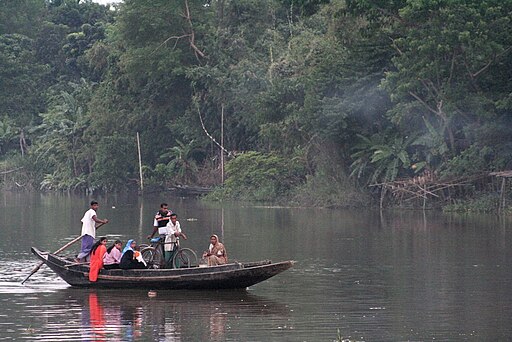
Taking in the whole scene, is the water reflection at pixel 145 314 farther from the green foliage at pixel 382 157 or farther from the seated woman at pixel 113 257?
the green foliage at pixel 382 157

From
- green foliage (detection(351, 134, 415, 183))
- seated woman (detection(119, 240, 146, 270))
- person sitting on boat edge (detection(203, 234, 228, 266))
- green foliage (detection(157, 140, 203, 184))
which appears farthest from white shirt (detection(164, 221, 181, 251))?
green foliage (detection(157, 140, 203, 184))

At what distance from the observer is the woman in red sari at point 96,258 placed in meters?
20.8

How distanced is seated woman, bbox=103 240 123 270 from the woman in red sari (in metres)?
0.19

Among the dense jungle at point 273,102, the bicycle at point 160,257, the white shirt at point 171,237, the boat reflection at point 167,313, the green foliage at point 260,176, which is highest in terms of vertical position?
the dense jungle at point 273,102

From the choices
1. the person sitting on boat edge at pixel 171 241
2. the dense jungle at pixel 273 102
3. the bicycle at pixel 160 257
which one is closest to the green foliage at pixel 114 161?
the dense jungle at pixel 273 102

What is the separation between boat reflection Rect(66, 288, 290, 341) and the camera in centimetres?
1655

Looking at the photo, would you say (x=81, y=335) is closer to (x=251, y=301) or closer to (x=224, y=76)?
(x=251, y=301)

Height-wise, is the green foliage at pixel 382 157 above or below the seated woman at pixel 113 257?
above

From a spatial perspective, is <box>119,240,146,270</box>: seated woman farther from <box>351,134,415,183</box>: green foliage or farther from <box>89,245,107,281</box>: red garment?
<box>351,134,415,183</box>: green foliage

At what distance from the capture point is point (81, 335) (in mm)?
16344

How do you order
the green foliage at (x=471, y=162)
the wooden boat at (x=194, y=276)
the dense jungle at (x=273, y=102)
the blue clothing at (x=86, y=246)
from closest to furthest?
the wooden boat at (x=194, y=276) < the blue clothing at (x=86, y=246) < the dense jungle at (x=273, y=102) < the green foliage at (x=471, y=162)

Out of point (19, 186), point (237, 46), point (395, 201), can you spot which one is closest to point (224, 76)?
point (237, 46)

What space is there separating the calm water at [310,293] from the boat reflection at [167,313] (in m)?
0.02

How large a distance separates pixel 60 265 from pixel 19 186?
51634 millimetres
